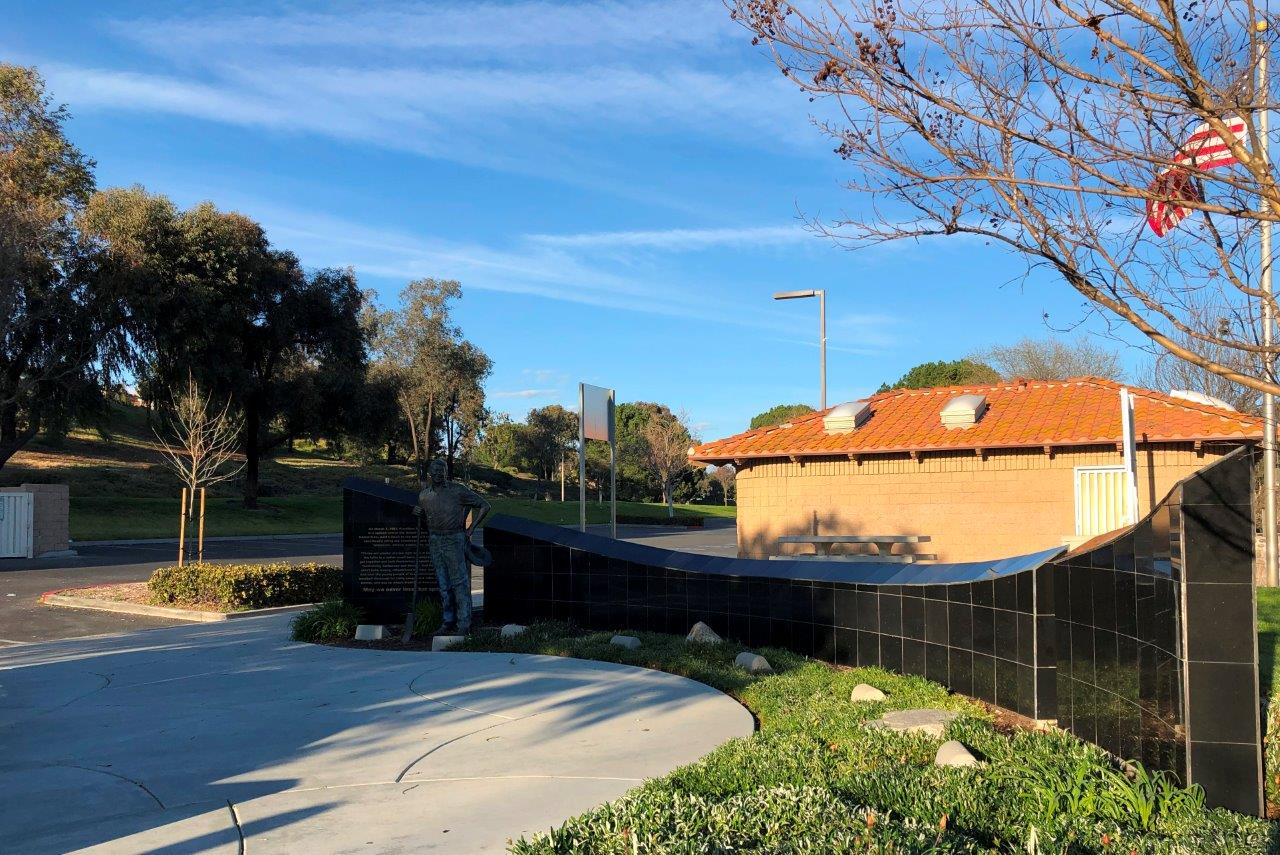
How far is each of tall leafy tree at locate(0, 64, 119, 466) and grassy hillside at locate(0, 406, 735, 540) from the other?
4.17 meters

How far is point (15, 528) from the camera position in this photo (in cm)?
2711

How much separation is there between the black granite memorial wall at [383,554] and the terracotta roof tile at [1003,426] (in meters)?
8.98

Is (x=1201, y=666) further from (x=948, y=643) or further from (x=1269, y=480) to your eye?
(x=1269, y=480)

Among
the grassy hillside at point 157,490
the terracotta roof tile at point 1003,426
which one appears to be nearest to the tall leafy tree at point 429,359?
the grassy hillside at point 157,490

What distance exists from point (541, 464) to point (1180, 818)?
71.4 metres

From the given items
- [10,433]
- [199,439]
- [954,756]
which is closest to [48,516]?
[10,433]

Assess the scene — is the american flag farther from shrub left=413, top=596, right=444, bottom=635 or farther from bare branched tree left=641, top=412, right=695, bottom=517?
bare branched tree left=641, top=412, right=695, bottom=517

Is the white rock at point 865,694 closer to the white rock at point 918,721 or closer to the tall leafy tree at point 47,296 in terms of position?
the white rock at point 918,721

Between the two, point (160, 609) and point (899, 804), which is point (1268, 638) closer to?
point (899, 804)

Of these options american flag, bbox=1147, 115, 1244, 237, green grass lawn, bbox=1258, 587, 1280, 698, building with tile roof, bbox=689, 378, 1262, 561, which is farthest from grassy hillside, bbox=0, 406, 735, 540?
american flag, bbox=1147, 115, 1244, 237

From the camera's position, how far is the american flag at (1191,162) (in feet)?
15.1

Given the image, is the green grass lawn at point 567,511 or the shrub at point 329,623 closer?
the shrub at point 329,623

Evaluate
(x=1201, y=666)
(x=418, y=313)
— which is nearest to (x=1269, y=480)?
(x=1201, y=666)

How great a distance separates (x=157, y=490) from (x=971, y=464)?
36.1 metres
